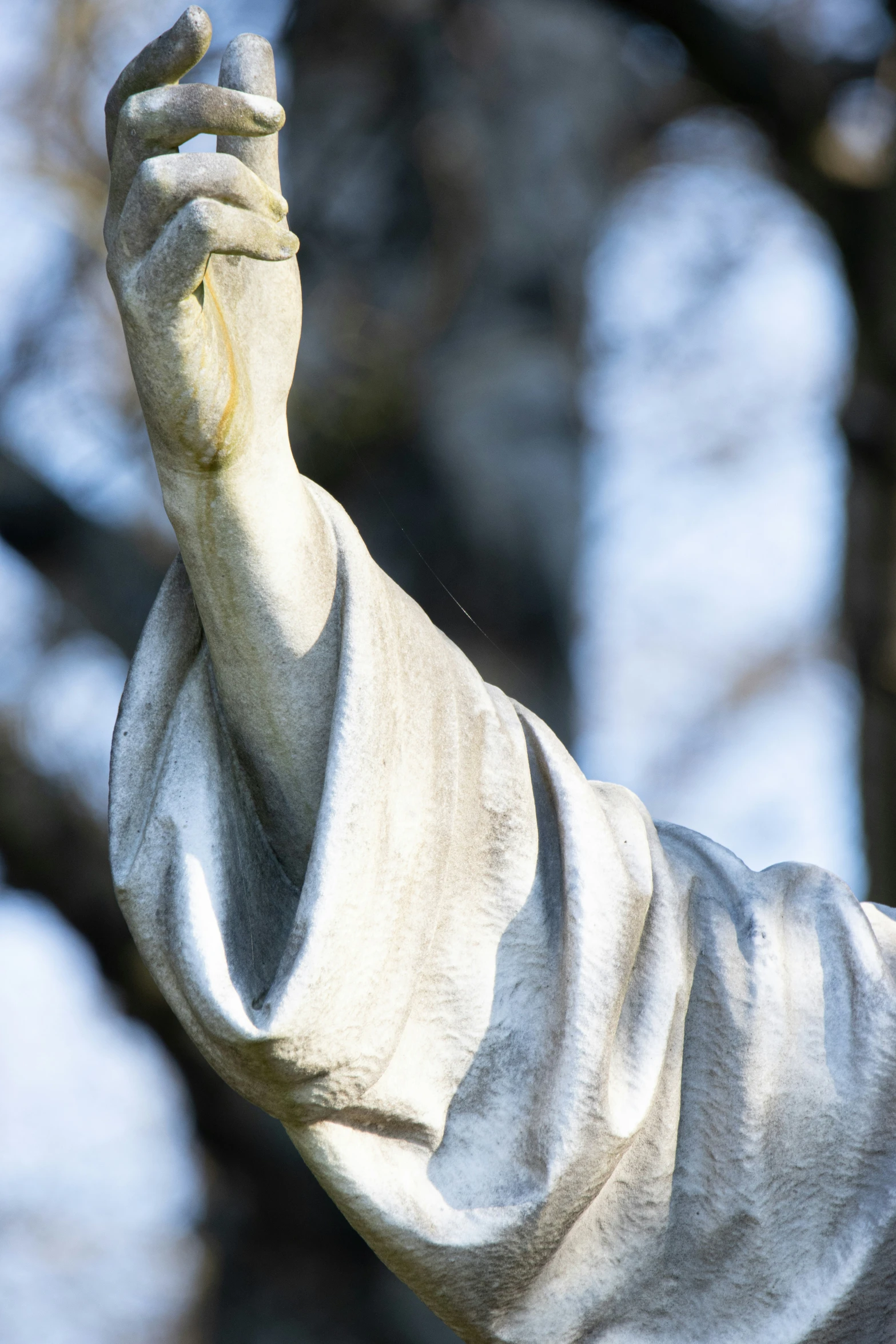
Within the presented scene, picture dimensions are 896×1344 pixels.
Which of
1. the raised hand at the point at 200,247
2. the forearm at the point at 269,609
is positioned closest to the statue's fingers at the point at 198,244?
the raised hand at the point at 200,247

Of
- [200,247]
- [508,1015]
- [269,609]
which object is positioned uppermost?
[200,247]

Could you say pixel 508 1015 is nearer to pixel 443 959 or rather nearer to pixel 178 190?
pixel 443 959

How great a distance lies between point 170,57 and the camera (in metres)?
0.86

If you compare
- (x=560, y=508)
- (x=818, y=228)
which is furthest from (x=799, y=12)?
(x=560, y=508)

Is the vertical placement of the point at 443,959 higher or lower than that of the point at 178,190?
lower

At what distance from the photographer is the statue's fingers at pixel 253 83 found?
0.95 metres

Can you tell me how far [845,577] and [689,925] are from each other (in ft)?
10.6

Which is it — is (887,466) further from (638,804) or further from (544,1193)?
(544,1193)

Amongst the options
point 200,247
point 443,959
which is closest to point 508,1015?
point 443,959

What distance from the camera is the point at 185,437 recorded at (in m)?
0.95

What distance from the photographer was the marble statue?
0.97m

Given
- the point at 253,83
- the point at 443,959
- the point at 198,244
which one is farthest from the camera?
the point at 443,959

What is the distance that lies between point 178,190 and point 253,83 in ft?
0.47

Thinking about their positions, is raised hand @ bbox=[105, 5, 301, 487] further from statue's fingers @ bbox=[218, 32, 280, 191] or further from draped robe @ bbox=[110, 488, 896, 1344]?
draped robe @ bbox=[110, 488, 896, 1344]
